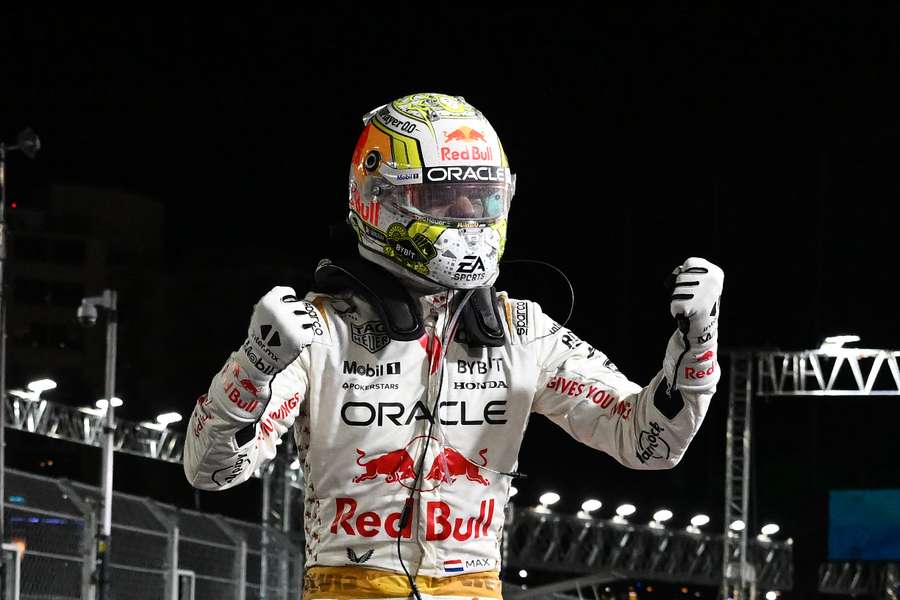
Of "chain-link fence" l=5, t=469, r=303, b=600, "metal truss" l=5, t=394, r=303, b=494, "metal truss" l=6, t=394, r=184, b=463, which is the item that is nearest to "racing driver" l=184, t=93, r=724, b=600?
"chain-link fence" l=5, t=469, r=303, b=600

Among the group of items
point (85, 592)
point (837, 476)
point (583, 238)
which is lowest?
point (85, 592)

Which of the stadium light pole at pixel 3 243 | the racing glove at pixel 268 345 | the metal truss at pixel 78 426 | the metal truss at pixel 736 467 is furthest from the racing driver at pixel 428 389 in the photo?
the metal truss at pixel 736 467

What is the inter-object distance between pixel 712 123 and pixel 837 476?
932cm

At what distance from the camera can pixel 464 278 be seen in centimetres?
404

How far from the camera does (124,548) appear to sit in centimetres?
1339

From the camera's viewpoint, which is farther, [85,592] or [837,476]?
[837,476]

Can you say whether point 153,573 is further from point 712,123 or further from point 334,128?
point 712,123

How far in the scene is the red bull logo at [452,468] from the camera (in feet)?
13.1

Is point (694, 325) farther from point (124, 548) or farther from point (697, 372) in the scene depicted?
point (124, 548)

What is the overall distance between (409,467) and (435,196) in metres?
0.76

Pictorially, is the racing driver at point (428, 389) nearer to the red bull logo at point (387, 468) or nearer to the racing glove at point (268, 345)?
the red bull logo at point (387, 468)

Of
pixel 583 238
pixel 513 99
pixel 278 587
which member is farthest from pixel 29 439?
pixel 278 587

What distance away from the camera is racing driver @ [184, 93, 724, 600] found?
3.90 metres

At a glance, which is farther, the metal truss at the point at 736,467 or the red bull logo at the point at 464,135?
the metal truss at the point at 736,467
